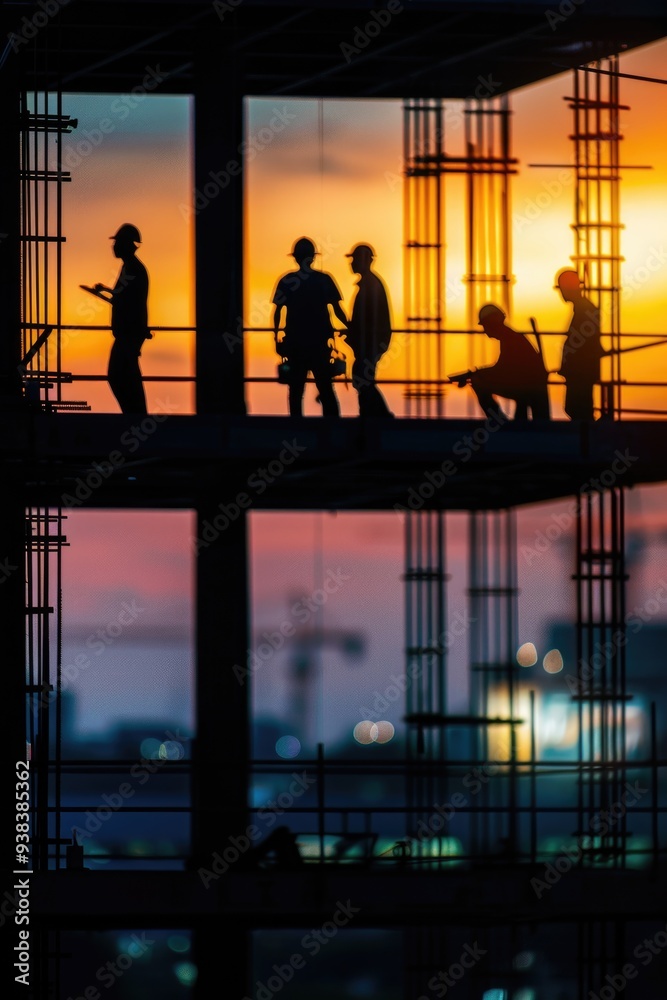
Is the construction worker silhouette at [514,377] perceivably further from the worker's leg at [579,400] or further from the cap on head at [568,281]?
the cap on head at [568,281]

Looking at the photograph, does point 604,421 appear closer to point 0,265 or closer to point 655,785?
point 655,785

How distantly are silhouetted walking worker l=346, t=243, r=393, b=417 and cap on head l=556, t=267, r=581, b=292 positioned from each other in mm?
1966

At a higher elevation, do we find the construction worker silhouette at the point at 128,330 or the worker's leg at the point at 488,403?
the construction worker silhouette at the point at 128,330

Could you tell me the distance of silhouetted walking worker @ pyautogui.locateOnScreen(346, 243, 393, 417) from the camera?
22438 millimetres

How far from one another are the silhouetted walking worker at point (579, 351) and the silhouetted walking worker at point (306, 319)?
2673 millimetres

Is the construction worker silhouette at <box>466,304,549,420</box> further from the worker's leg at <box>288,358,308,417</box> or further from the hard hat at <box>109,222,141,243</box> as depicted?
the hard hat at <box>109,222,141,243</box>

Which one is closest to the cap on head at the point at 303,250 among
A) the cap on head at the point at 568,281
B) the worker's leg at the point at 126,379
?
the worker's leg at the point at 126,379

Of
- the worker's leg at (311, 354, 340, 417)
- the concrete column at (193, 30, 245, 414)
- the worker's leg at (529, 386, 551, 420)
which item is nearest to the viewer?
the worker's leg at (311, 354, 340, 417)

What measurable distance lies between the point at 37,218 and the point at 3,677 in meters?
5.35

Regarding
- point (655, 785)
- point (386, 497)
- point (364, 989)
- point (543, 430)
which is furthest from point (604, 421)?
point (364, 989)

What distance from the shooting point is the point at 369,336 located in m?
22.7

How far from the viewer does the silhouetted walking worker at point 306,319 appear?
22.2 meters

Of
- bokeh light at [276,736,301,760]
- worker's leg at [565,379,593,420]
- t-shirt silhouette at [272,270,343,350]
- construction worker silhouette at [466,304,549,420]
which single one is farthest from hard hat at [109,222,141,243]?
bokeh light at [276,736,301,760]

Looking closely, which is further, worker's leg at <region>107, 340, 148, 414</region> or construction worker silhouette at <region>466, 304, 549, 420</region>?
construction worker silhouette at <region>466, 304, 549, 420</region>
